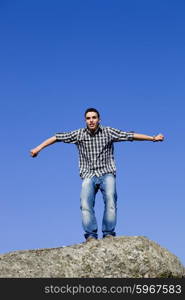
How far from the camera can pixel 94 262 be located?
13.7 m

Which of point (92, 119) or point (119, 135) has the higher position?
point (92, 119)

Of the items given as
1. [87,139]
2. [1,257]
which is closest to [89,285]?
[1,257]

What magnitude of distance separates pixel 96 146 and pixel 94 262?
2.66 metres

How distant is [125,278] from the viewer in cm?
1290

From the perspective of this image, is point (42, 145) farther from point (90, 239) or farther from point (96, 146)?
point (90, 239)

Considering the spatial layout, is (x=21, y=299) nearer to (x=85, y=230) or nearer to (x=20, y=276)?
(x=20, y=276)

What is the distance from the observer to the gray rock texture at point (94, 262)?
44.7 feet

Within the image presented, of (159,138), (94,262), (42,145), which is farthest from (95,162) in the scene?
(94,262)

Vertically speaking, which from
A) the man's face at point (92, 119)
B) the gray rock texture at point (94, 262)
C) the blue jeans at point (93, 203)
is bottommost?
the gray rock texture at point (94, 262)

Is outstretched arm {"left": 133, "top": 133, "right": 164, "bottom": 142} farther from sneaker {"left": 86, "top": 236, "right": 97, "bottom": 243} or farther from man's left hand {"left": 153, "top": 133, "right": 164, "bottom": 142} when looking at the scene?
sneaker {"left": 86, "top": 236, "right": 97, "bottom": 243}

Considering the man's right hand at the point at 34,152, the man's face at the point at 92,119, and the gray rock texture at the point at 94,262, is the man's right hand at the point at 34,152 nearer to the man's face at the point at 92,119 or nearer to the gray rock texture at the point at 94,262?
the man's face at the point at 92,119

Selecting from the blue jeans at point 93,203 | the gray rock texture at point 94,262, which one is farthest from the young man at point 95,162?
the gray rock texture at point 94,262

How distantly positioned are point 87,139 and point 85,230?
2.10 m

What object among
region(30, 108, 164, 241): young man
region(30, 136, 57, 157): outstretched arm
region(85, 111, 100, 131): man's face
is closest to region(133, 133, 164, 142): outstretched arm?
region(30, 108, 164, 241): young man
